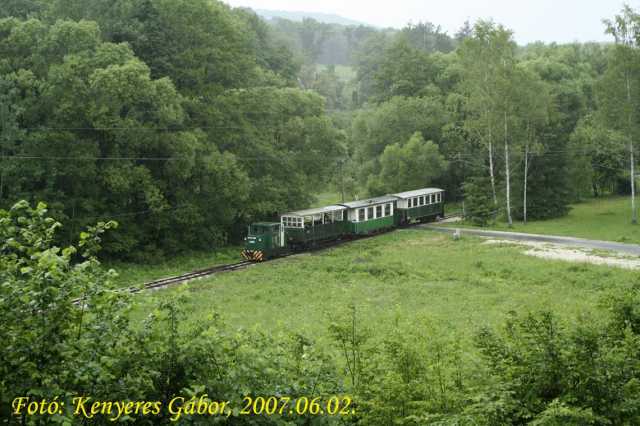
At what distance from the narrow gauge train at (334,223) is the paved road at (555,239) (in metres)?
2.19

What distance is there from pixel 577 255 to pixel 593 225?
42.0ft

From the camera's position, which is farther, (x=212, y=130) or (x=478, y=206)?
(x=478, y=206)

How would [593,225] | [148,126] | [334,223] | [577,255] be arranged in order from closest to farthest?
[148,126] < [577,255] < [334,223] < [593,225]

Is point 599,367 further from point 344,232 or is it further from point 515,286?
point 344,232

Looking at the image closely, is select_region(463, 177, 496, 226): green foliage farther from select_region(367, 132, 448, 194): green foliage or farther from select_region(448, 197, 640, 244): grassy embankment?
select_region(367, 132, 448, 194): green foliage

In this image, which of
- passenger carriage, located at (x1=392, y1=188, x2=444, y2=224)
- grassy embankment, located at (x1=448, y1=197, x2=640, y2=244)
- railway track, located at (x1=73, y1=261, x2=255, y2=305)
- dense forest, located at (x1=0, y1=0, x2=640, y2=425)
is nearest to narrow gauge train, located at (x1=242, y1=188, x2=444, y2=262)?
passenger carriage, located at (x1=392, y1=188, x2=444, y2=224)

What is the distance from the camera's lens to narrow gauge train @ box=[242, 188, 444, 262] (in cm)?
3100

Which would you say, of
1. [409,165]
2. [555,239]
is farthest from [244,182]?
[409,165]

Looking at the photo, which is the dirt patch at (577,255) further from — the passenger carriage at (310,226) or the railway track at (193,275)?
the railway track at (193,275)

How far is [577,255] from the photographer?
30219 millimetres

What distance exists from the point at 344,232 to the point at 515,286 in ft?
43.0

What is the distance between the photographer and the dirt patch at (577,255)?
2789cm

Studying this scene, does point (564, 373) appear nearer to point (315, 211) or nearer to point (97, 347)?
point (97, 347)

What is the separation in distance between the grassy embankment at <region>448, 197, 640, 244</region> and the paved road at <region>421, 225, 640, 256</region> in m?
1.46
